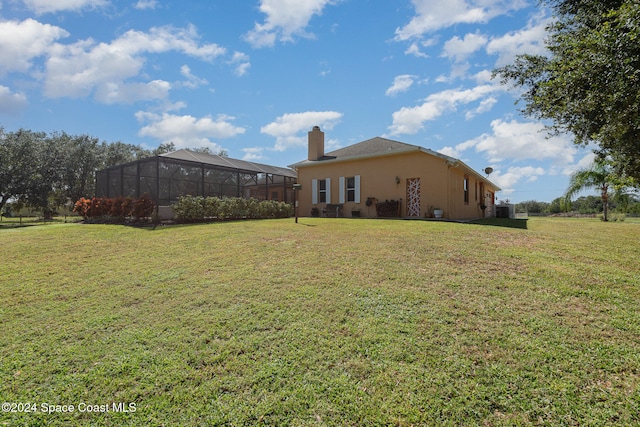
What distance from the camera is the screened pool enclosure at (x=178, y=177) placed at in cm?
1415

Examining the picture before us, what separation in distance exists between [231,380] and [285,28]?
864 centimetres

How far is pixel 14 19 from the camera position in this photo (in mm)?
7273

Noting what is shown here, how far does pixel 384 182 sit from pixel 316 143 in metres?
4.98

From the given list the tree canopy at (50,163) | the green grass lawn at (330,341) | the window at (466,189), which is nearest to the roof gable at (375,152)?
the window at (466,189)

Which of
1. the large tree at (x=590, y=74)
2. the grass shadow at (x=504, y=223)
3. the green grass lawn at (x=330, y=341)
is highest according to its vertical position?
the large tree at (x=590, y=74)

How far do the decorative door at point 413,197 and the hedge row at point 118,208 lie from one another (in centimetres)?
1079

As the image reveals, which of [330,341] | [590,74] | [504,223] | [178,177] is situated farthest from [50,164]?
[590,74]

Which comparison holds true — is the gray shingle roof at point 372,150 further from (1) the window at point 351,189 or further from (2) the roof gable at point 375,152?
(1) the window at point 351,189

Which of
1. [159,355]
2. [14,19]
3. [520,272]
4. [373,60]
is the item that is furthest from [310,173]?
[159,355]

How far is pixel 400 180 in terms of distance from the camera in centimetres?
1314

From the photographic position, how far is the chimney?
643 inches

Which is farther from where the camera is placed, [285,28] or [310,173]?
[310,173]

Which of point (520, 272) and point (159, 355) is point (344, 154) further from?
point (159, 355)

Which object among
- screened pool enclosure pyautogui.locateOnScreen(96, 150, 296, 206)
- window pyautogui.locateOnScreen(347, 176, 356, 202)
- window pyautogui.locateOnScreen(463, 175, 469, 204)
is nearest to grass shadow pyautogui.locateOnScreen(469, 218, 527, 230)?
window pyautogui.locateOnScreen(463, 175, 469, 204)
